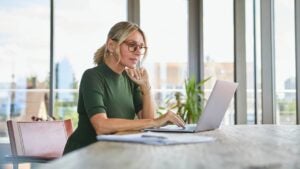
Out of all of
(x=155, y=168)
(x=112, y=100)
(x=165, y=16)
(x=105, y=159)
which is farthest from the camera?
(x=165, y=16)

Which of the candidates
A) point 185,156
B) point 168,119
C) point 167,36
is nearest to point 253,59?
point 167,36

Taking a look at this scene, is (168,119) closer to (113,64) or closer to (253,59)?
(113,64)

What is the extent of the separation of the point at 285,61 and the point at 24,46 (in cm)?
322

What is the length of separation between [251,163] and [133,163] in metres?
0.25

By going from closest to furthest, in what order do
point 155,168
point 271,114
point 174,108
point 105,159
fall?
1. point 155,168
2. point 105,159
3. point 271,114
4. point 174,108

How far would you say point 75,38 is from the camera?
5.34 meters

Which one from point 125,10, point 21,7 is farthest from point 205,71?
point 21,7

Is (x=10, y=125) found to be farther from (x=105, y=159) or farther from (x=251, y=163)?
(x=251, y=163)

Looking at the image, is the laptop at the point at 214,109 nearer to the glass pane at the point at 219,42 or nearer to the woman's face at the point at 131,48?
the woman's face at the point at 131,48

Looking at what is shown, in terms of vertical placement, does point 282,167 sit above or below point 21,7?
below

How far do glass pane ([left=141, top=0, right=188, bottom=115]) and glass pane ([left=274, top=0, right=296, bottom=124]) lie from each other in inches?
73.8

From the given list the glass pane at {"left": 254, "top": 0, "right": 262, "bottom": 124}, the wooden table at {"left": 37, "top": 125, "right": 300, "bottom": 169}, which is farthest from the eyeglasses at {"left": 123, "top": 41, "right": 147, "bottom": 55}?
the glass pane at {"left": 254, "top": 0, "right": 262, "bottom": 124}

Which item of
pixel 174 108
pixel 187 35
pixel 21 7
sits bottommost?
pixel 174 108

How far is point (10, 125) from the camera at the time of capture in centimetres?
232
